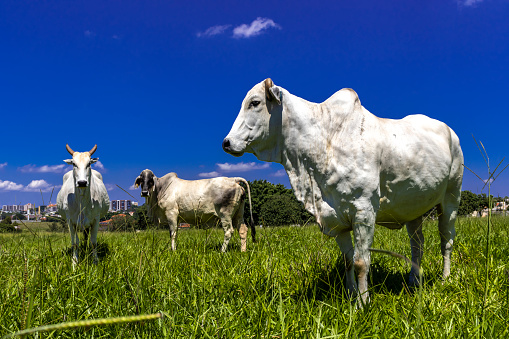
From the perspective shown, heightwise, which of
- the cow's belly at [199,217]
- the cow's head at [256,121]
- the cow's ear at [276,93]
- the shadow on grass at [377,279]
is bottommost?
the shadow on grass at [377,279]

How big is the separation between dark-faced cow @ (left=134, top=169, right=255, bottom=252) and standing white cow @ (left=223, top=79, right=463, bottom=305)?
215 inches

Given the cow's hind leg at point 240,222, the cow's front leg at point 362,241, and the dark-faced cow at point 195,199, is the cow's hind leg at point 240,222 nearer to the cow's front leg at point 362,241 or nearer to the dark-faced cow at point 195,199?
the dark-faced cow at point 195,199

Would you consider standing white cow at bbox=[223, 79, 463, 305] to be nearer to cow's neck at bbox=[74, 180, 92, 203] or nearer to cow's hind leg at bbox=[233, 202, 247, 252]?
cow's neck at bbox=[74, 180, 92, 203]

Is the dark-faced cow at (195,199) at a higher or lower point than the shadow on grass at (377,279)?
higher

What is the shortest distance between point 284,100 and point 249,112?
0.35 m

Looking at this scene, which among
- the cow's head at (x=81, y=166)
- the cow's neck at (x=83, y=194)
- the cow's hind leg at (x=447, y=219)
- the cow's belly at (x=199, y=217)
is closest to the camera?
the cow's hind leg at (x=447, y=219)

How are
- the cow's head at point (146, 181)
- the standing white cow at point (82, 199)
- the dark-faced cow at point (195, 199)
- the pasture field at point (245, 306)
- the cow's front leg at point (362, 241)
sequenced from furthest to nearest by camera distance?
the cow's head at point (146, 181), the dark-faced cow at point (195, 199), the standing white cow at point (82, 199), the cow's front leg at point (362, 241), the pasture field at point (245, 306)

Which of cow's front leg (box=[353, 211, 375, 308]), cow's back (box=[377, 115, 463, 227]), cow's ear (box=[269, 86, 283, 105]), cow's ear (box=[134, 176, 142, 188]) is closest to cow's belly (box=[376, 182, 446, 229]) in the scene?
cow's back (box=[377, 115, 463, 227])

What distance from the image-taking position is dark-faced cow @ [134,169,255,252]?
9047mm

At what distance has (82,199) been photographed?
6.53m

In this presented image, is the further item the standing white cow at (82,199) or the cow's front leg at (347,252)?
the standing white cow at (82,199)

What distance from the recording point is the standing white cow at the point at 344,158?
317 cm

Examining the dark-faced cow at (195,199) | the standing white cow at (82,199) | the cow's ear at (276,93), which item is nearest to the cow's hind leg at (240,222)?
the dark-faced cow at (195,199)

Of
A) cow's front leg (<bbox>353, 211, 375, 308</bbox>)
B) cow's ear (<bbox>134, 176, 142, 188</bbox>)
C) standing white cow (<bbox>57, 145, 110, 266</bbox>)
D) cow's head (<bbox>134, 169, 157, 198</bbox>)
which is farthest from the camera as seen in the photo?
cow's ear (<bbox>134, 176, 142, 188</bbox>)
